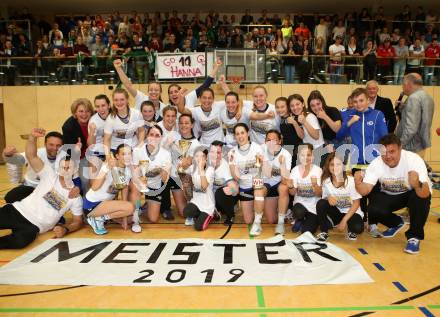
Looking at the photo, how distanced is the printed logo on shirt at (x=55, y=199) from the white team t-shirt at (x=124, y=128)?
122 centimetres

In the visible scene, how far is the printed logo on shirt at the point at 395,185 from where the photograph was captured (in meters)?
4.52

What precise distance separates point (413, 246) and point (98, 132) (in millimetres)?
4460

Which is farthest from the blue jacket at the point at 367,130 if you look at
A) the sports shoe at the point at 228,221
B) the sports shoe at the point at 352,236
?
the sports shoe at the point at 228,221

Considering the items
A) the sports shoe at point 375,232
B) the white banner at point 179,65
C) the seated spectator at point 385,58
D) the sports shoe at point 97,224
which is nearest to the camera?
the sports shoe at point 375,232

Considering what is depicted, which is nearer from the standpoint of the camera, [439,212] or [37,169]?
[37,169]

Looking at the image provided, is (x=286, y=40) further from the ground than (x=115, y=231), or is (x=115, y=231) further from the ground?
(x=286, y=40)

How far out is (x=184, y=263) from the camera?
392 cm

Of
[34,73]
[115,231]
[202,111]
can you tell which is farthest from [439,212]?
[34,73]

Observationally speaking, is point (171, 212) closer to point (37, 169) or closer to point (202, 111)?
point (202, 111)

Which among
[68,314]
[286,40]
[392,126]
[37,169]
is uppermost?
[286,40]

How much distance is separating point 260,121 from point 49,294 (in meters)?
3.72

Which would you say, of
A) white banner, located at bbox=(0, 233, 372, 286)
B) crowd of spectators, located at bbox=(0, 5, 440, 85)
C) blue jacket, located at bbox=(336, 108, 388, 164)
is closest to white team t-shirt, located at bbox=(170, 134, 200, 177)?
white banner, located at bbox=(0, 233, 372, 286)

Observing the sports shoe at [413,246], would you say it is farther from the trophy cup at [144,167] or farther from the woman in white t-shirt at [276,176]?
the trophy cup at [144,167]

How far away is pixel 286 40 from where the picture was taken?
43.0ft
